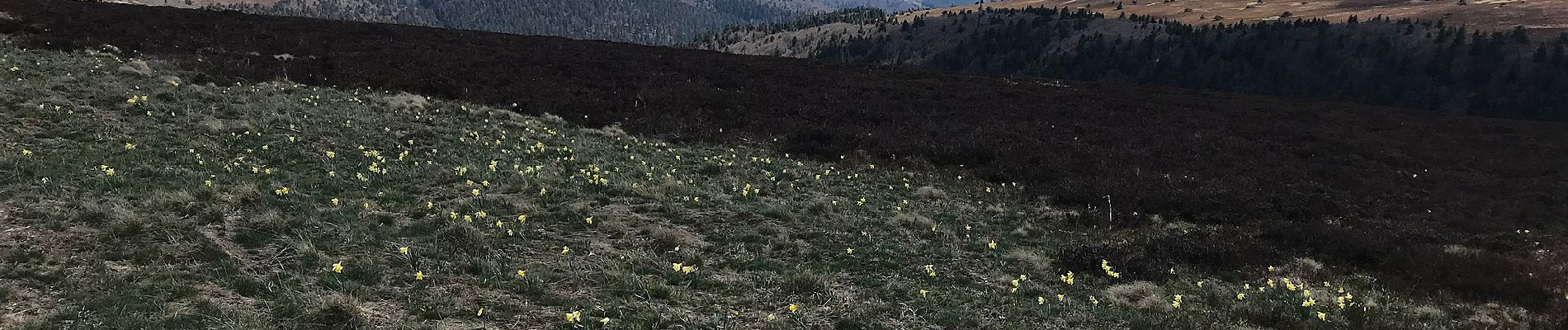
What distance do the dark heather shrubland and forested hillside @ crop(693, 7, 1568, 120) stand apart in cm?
3379

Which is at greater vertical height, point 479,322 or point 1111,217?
point 479,322

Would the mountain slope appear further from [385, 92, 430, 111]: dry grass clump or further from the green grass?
[385, 92, 430, 111]: dry grass clump

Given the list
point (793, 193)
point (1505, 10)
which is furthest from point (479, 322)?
point (1505, 10)

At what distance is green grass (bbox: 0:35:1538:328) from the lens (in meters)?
6.53

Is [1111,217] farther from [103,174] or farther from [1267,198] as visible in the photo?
[103,174]

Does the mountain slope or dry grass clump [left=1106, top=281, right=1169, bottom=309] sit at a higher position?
the mountain slope

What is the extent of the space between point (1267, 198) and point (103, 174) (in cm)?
2151

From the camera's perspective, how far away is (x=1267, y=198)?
1527 cm

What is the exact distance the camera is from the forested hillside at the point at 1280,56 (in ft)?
241

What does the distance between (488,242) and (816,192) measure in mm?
6579

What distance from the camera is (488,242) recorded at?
27.9ft

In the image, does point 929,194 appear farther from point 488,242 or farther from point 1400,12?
point 1400,12

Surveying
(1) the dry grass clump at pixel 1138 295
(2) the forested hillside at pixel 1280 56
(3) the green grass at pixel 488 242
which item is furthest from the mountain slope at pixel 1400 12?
(1) the dry grass clump at pixel 1138 295

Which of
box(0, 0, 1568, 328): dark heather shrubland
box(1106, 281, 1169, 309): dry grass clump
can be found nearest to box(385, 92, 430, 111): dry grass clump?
box(0, 0, 1568, 328): dark heather shrubland
